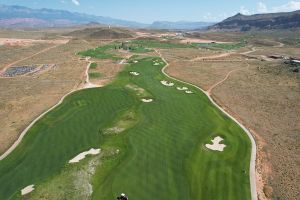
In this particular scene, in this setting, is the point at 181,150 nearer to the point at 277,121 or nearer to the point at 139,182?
the point at 139,182

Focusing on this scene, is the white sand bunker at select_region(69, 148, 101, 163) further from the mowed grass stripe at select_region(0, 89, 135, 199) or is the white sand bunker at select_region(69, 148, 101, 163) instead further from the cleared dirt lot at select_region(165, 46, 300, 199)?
the cleared dirt lot at select_region(165, 46, 300, 199)

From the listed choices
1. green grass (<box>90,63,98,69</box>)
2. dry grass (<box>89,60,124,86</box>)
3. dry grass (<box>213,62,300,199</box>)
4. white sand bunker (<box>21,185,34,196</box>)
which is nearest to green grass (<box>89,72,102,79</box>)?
dry grass (<box>89,60,124,86</box>)

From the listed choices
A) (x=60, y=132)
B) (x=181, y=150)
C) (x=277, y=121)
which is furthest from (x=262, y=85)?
(x=60, y=132)

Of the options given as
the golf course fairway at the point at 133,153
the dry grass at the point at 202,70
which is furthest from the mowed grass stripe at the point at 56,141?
the dry grass at the point at 202,70

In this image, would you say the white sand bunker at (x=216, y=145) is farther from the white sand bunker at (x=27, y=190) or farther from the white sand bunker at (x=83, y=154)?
the white sand bunker at (x=27, y=190)

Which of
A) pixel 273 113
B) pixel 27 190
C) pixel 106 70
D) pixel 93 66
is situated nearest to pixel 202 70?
pixel 106 70

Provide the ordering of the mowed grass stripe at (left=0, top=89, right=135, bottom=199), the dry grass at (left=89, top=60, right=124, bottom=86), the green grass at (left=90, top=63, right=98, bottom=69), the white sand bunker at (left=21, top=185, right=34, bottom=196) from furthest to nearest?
the green grass at (left=90, top=63, right=98, bottom=69), the dry grass at (left=89, top=60, right=124, bottom=86), the mowed grass stripe at (left=0, top=89, right=135, bottom=199), the white sand bunker at (left=21, top=185, right=34, bottom=196)
